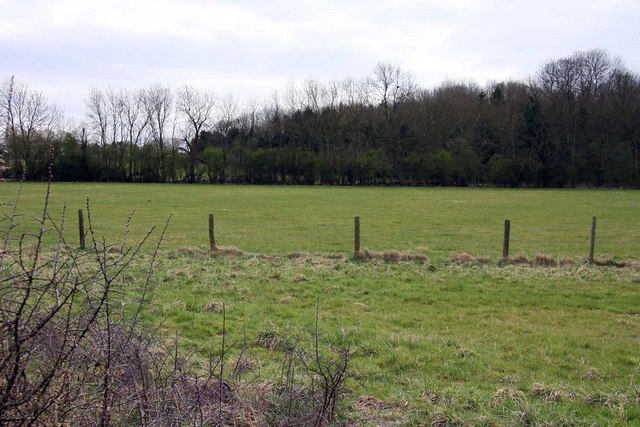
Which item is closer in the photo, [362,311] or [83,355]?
[83,355]

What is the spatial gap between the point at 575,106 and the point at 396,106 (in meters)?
29.9

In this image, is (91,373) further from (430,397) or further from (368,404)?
(430,397)

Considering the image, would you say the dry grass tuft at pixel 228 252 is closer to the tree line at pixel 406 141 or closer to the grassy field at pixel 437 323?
the grassy field at pixel 437 323

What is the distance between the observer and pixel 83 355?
13.3 ft

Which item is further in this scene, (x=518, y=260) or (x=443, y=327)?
(x=518, y=260)

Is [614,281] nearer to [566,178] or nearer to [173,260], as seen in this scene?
[173,260]

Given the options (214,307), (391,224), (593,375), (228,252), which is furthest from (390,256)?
(391,224)

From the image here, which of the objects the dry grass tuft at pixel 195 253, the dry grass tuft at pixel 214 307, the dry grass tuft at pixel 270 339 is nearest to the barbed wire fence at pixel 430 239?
the dry grass tuft at pixel 195 253

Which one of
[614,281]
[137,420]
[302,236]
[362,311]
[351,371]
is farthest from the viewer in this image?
[302,236]

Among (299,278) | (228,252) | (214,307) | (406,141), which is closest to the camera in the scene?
(214,307)

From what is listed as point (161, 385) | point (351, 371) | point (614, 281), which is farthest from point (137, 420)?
point (614, 281)

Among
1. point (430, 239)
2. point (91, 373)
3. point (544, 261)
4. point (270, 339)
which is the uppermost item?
point (91, 373)

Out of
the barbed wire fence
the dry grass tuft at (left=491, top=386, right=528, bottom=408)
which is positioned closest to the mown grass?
the dry grass tuft at (left=491, top=386, right=528, bottom=408)

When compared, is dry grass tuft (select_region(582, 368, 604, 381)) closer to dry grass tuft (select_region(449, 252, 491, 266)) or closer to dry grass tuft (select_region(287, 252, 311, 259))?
dry grass tuft (select_region(449, 252, 491, 266))
